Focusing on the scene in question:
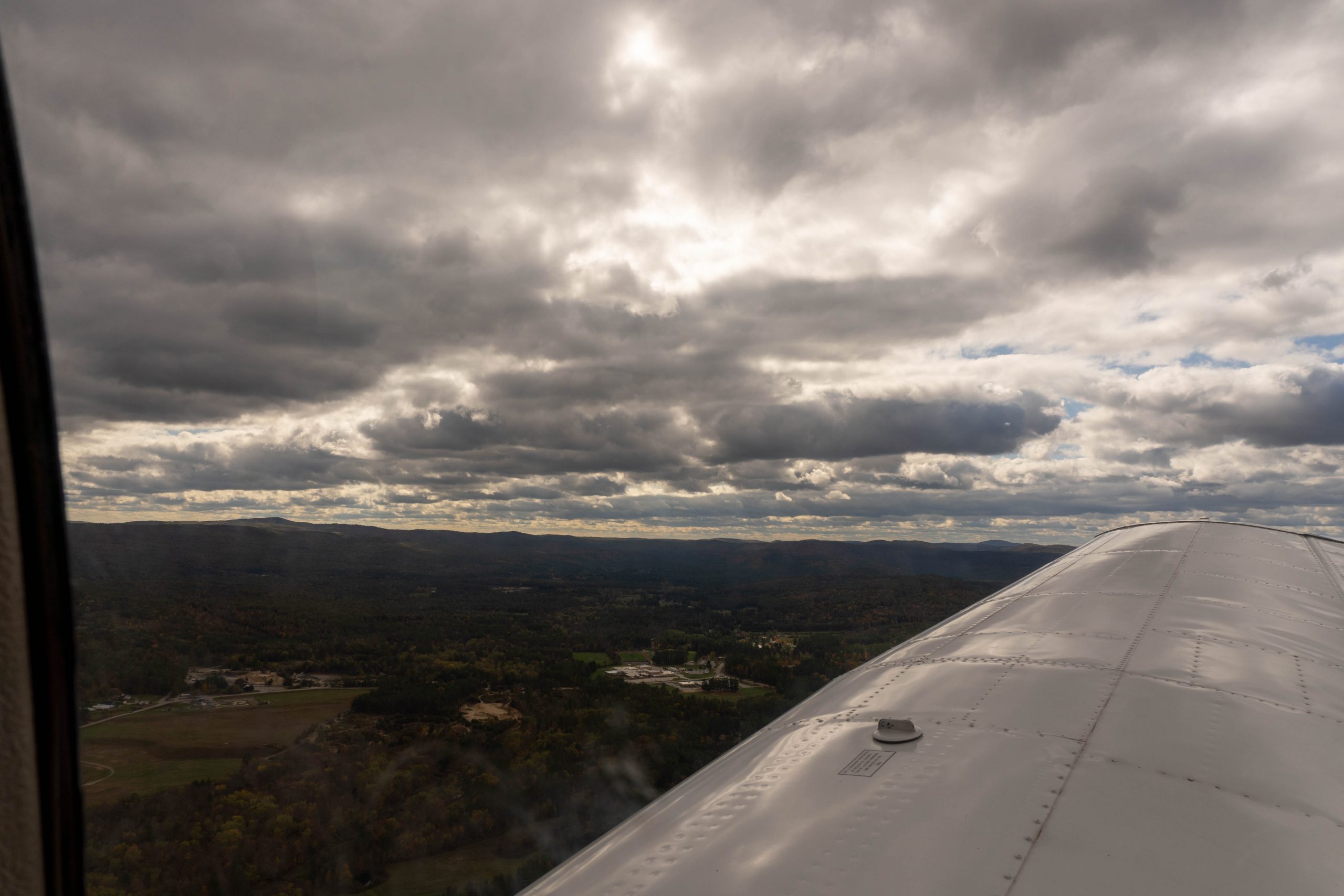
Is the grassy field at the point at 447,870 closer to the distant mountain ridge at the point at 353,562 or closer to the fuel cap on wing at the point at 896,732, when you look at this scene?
the distant mountain ridge at the point at 353,562

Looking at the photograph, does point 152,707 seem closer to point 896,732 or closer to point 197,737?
point 197,737

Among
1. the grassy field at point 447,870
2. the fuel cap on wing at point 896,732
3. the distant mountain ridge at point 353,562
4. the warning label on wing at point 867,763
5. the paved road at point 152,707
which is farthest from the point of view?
the distant mountain ridge at point 353,562

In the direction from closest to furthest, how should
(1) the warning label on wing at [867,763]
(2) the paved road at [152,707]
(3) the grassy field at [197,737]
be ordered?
(1) the warning label on wing at [867,763]
(3) the grassy field at [197,737]
(2) the paved road at [152,707]

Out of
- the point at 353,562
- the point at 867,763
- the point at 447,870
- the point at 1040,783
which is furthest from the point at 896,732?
the point at 353,562

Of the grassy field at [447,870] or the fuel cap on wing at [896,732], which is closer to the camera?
the fuel cap on wing at [896,732]

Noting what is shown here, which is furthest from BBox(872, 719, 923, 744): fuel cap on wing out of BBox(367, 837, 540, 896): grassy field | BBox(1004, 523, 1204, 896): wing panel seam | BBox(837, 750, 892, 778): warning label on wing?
BBox(367, 837, 540, 896): grassy field

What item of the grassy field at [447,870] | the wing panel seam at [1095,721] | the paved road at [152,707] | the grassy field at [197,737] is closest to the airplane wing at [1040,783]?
the wing panel seam at [1095,721]
